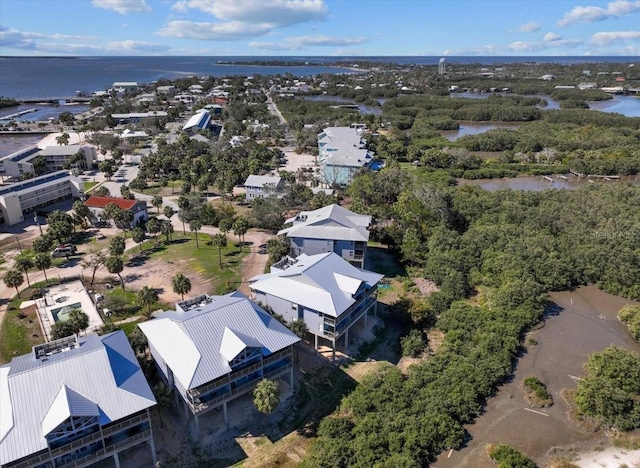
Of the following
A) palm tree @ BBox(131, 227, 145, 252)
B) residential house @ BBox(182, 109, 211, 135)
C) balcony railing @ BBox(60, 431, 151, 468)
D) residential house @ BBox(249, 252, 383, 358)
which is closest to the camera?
balcony railing @ BBox(60, 431, 151, 468)

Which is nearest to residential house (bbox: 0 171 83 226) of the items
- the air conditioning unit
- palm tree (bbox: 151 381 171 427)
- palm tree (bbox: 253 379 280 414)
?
the air conditioning unit

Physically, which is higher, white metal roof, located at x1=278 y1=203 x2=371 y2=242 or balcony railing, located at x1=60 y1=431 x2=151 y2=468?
white metal roof, located at x1=278 y1=203 x2=371 y2=242

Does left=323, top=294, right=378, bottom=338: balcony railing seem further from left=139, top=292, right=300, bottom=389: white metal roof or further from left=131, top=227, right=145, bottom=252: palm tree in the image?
left=131, top=227, right=145, bottom=252: palm tree

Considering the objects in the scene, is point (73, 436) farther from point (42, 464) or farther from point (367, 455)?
point (367, 455)

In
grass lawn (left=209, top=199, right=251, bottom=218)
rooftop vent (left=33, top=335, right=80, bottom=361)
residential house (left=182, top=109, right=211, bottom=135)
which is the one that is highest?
residential house (left=182, top=109, right=211, bottom=135)

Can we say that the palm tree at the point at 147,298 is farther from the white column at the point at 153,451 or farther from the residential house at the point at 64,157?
the residential house at the point at 64,157

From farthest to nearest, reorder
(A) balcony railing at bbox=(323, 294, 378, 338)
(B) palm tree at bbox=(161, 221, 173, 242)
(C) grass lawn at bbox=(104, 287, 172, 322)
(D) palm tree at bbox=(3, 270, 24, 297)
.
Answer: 1. (B) palm tree at bbox=(161, 221, 173, 242)
2. (D) palm tree at bbox=(3, 270, 24, 297)
3. (C) grass lawn at bbox=(104, 287, 172, 322)
4. (A) balcony railing at bbox=(323, 294, 378, 338)

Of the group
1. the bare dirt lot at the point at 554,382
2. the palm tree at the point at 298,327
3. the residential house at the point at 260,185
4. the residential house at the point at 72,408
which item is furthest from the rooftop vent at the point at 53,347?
the residential house at the point at 260,185
